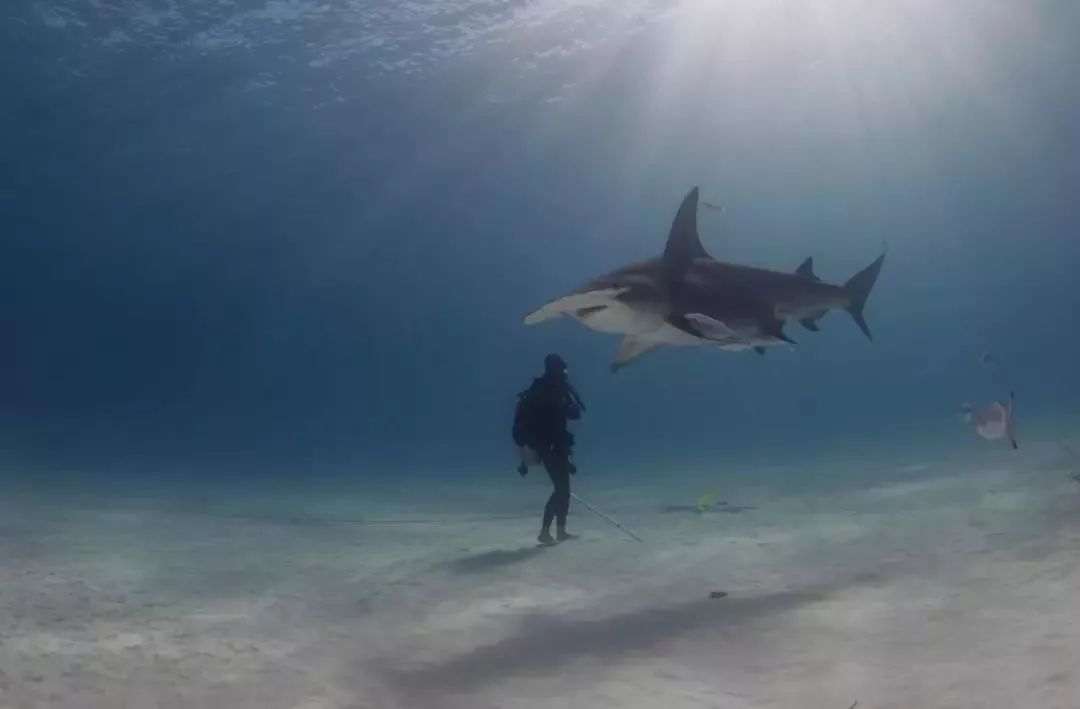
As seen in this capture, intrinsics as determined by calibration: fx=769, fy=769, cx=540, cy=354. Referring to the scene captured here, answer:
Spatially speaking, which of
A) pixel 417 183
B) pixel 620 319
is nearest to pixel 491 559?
pixel 620 319

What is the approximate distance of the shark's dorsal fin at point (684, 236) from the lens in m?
5.57

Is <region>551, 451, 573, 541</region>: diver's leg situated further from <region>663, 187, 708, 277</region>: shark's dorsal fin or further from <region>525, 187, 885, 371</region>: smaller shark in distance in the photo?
<region>663, 187, 708, 277</region>: shark's dorsal fin

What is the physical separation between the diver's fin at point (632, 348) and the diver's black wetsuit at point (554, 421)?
157 cm

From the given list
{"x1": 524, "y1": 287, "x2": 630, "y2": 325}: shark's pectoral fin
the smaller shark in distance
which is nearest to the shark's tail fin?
the smaller shark in distance

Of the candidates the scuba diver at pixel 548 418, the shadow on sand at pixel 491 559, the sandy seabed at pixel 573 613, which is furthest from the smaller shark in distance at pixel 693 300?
the shadow on sand at pixel 491 559

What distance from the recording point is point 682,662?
466 cm

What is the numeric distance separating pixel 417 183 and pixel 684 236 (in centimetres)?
4789

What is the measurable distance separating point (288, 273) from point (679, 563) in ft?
247

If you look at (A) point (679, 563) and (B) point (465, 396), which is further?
(B) point (465, 396)

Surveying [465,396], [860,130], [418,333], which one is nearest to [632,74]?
[860,130]

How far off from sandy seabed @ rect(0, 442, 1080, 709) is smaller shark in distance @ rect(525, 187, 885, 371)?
6.53ft

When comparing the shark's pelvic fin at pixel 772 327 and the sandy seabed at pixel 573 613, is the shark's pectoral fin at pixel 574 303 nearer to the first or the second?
the shark's pelvic fin at pixel 772 327

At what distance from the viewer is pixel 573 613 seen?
19.3 ft

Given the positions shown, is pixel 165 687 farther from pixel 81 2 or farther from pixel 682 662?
pixel 81 2
